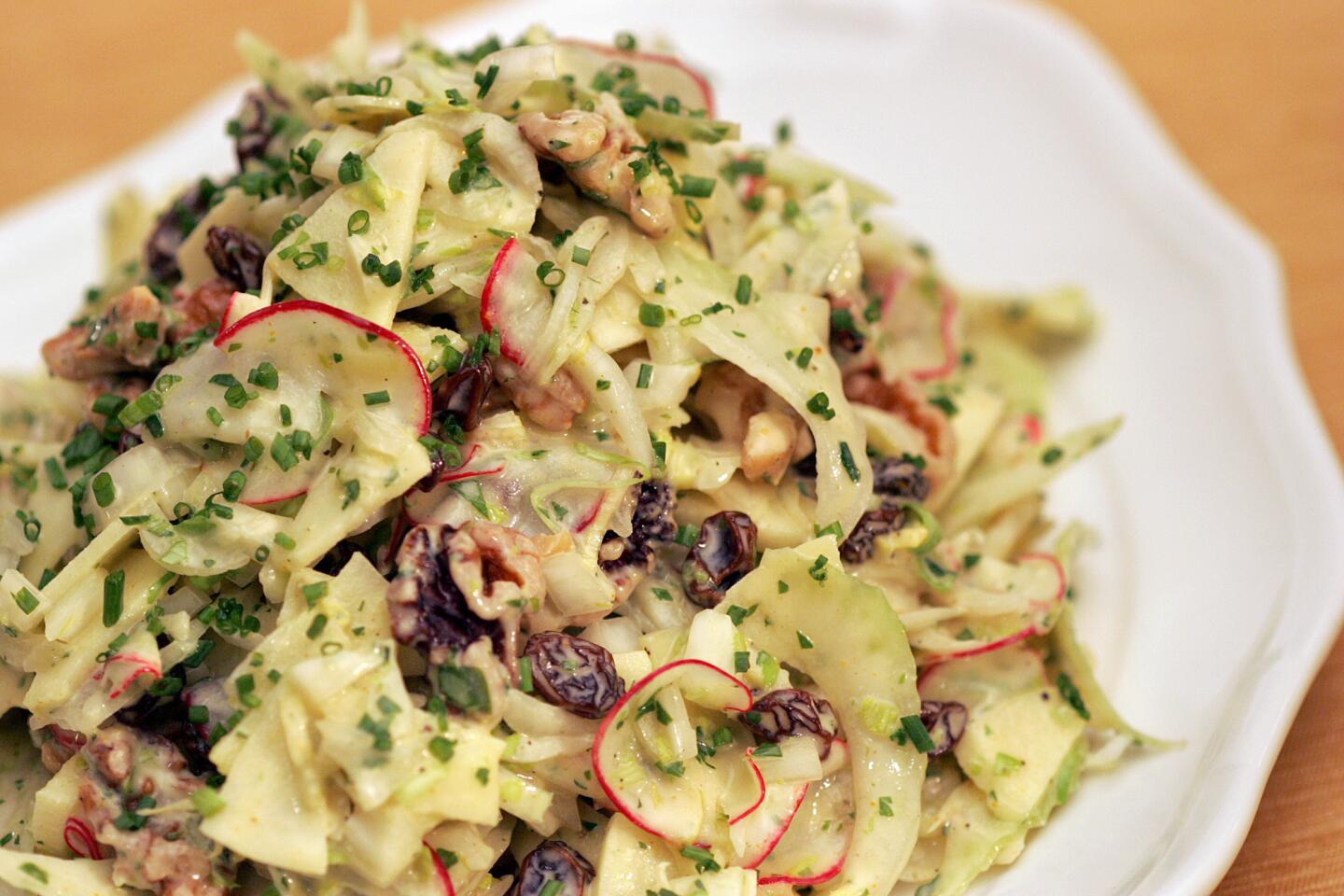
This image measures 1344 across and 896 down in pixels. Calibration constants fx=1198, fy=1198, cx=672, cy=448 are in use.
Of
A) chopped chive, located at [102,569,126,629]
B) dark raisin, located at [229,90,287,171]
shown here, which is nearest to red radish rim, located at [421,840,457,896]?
chopped chive, located at [102,569,126,629]

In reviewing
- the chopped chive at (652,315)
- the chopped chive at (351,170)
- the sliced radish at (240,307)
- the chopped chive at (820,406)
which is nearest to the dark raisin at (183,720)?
the sliced radish at (240,307)

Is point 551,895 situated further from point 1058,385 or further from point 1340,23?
point 1340,23

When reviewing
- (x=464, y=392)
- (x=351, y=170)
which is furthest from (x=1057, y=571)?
(x=351, y=170)

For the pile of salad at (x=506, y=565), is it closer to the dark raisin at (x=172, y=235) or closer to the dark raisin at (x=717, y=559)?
the dark raisin at (x=717, y=559)

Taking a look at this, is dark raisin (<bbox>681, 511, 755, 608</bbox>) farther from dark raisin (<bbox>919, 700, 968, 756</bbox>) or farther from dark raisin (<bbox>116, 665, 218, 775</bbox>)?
dark raisin (<bbox>116, 665, 218, 775</bbox>)

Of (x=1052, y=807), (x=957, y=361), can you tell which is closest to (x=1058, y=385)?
(x=957, y=361)
